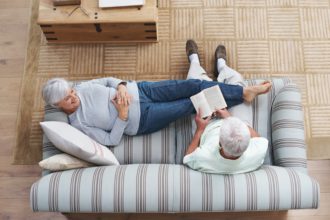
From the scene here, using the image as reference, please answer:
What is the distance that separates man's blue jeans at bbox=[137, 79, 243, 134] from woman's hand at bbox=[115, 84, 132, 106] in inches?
3.1

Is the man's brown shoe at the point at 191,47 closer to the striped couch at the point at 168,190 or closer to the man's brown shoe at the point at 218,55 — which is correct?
the man's brown shoe at the point at 218,55

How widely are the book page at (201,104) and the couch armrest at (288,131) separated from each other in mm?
338

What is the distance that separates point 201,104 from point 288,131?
17.8 inches

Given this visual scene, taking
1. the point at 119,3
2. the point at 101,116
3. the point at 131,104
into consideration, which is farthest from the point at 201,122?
the point at 119,3

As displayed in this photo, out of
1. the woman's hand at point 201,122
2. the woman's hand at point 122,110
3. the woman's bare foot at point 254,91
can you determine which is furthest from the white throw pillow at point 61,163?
the woman's bare foot at point 254,91

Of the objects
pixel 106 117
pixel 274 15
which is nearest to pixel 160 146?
pixel 106 117

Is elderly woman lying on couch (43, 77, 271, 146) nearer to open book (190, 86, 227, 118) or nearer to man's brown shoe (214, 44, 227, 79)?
open book (190, 86, 227, 118)

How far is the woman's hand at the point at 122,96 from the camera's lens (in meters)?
2.06

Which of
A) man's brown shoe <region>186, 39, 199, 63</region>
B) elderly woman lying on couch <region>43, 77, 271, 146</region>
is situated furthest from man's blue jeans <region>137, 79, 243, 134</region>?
man's brown shoe <region>186, 39, 199, 63</region>

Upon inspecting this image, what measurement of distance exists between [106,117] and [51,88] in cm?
32

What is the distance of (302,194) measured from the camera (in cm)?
169

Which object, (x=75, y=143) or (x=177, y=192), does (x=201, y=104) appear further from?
(x=75, y=143)

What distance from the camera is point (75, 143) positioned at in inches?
68.5

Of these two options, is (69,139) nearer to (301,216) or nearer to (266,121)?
(266,121)
